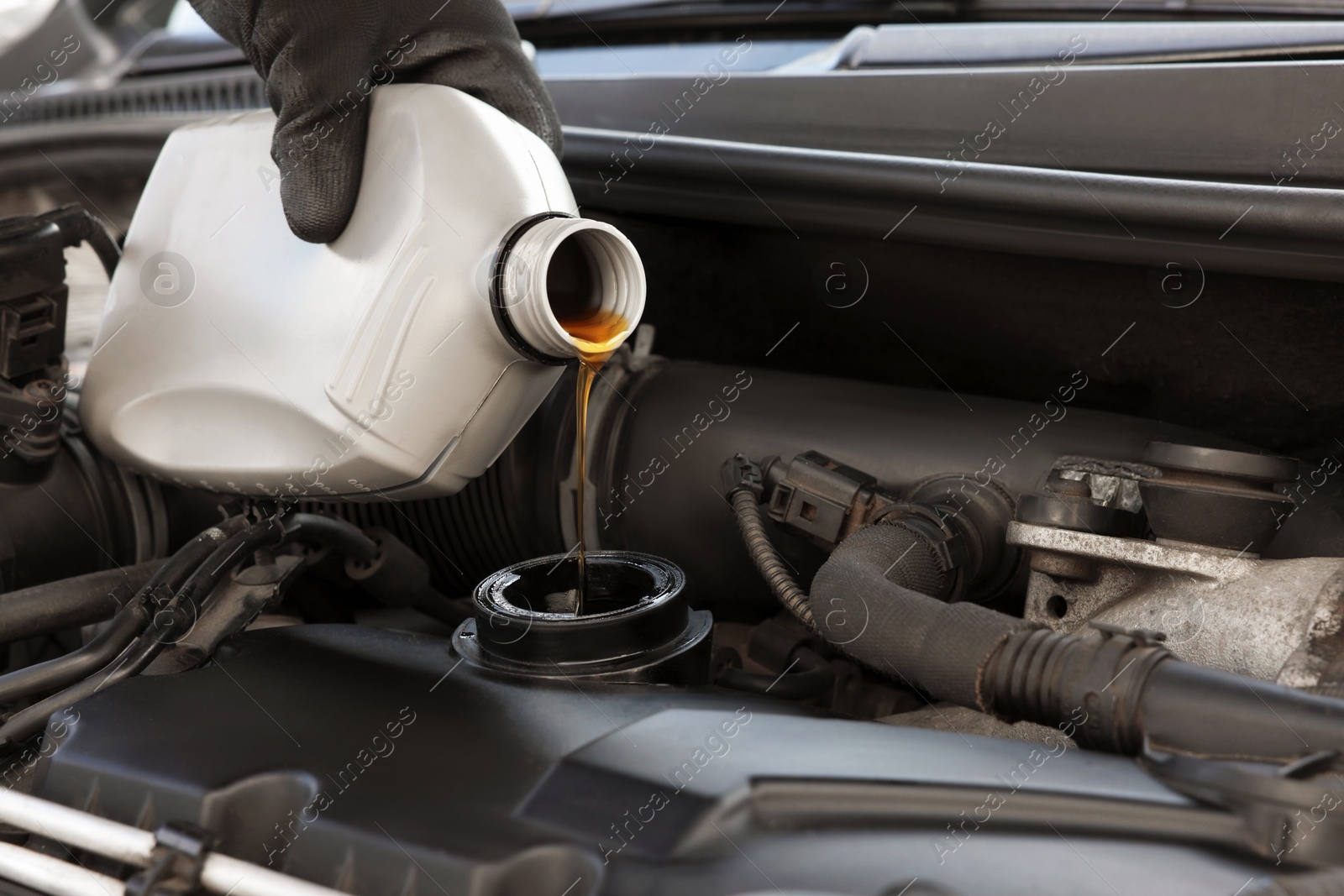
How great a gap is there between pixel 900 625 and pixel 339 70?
0.71 meters

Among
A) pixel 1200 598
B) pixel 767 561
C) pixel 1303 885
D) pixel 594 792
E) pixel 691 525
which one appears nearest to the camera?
pixel 1303 885

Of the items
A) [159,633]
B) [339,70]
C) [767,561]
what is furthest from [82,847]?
[339,70]

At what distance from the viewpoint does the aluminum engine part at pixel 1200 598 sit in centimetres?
80

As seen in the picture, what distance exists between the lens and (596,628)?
0.92 meters

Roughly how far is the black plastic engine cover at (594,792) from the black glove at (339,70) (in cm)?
44

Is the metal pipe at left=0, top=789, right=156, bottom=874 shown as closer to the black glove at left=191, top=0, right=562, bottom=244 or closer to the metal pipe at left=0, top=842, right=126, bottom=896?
the metal pipe at left=0, top=842, right=126, bottom=896

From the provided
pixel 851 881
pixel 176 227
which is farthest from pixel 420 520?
pixel 851 881

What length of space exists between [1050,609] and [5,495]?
109 centimetres

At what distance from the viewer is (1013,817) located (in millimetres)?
659

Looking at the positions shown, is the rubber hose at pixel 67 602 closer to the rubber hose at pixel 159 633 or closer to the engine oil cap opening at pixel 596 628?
the rubber hose at pixel 159 633

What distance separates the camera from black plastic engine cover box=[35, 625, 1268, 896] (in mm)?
640
